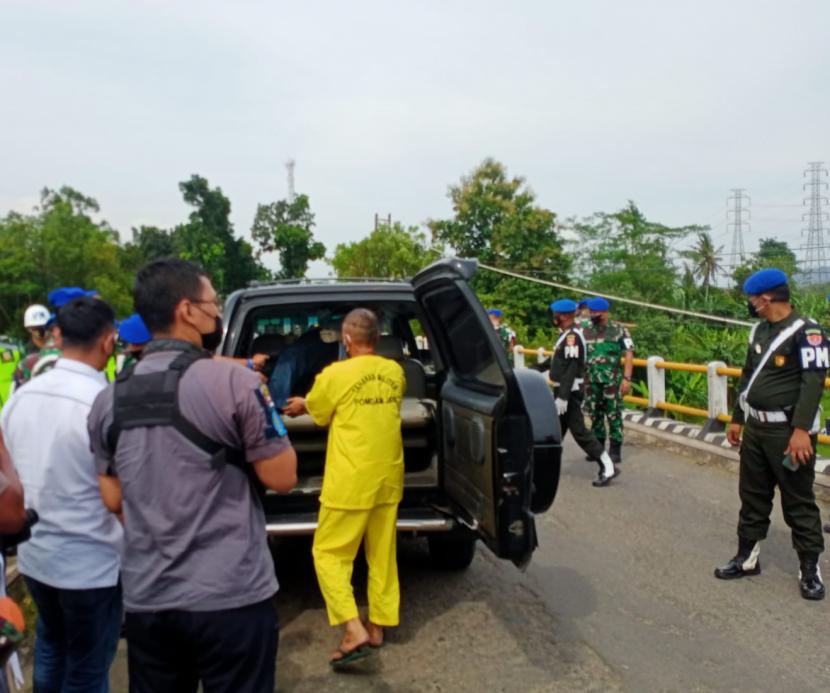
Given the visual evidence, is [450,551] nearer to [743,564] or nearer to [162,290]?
[743,564]

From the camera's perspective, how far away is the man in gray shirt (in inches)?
85.4

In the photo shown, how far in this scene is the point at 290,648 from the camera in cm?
405

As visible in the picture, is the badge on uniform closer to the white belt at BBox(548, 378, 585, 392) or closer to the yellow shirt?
the yellow shirt

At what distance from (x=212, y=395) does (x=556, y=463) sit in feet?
6.98

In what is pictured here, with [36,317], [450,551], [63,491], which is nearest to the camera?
[63,491]

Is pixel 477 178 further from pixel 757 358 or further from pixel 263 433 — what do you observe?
pixel 263 433

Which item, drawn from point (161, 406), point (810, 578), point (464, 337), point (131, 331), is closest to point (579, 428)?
point (810, 578)

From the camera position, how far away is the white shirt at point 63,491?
A: 266 cm

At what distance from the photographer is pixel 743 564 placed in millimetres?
4918

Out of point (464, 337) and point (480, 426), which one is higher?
point (464, 337)

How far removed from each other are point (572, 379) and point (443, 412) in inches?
126

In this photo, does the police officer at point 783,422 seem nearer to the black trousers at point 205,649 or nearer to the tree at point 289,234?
the black trousers at point 205,649

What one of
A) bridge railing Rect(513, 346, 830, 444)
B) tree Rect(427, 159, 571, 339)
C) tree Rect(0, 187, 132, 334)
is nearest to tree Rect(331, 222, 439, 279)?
tree Rect(427, 159, 571, 339)

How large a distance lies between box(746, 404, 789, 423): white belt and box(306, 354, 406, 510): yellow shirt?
2.31 m
